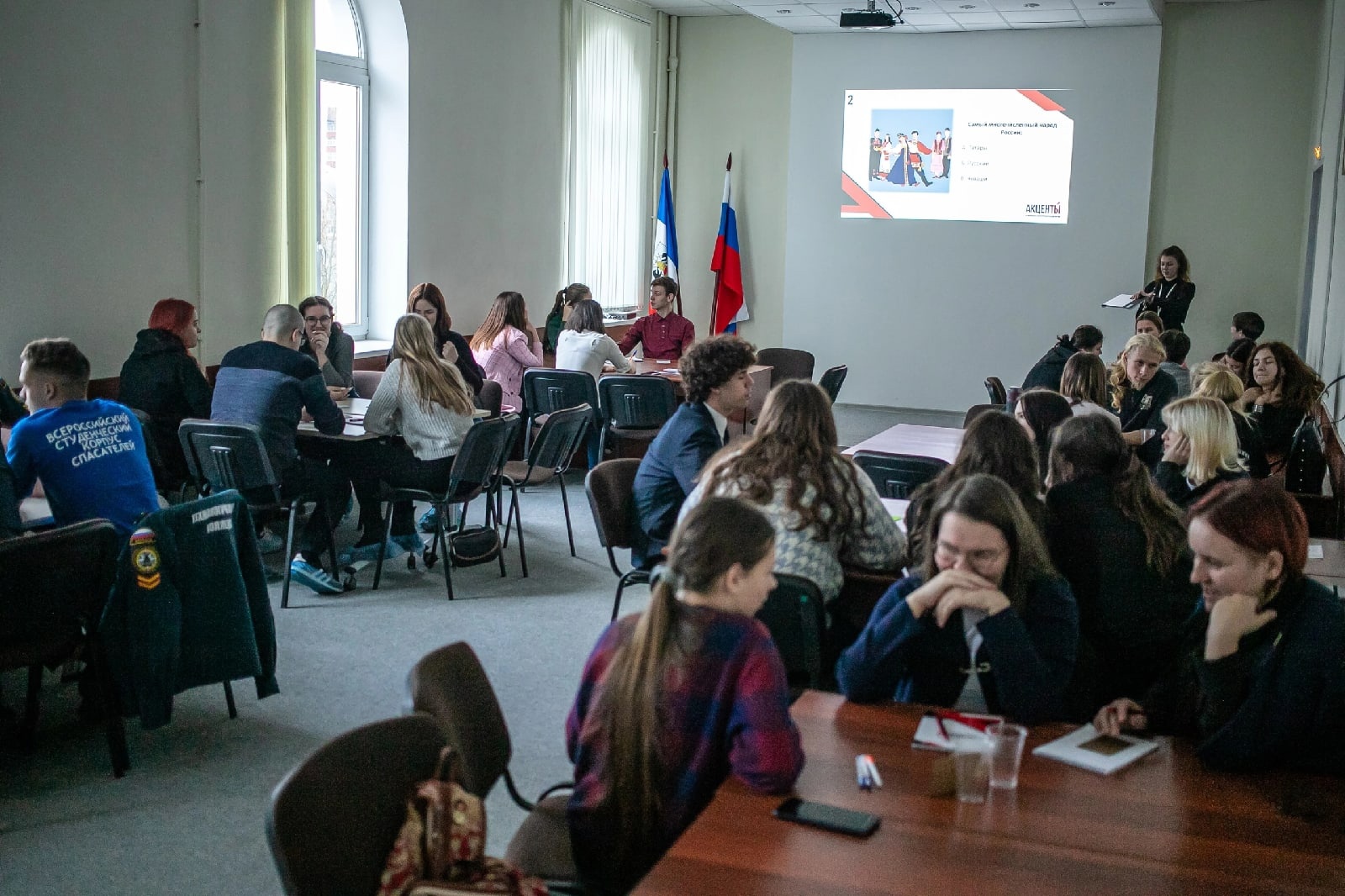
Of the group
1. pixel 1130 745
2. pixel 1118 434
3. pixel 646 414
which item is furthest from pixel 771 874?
pixel 646 414

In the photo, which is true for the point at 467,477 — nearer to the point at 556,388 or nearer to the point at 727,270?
the point at 556,388

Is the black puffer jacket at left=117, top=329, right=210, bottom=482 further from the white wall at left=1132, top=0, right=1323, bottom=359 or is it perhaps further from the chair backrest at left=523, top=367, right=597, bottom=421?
the white wall at left=1132, top=0, right=1323, bottom=359

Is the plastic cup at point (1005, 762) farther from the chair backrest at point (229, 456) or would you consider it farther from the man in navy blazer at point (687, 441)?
the chair backrest at point (229, 456)

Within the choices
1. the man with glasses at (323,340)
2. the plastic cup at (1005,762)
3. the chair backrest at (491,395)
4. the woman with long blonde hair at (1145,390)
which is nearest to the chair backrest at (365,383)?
the man with glasses at (323,340)

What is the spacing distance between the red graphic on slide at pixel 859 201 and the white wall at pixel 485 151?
2.64m

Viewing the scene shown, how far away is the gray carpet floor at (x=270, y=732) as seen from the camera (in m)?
3.04

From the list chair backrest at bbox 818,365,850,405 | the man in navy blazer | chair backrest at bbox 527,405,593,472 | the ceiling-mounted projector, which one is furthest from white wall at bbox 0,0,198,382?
the ceiling-mounted projector

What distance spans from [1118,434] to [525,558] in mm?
3403

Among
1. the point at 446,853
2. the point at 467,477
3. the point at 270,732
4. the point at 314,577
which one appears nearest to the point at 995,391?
the point at 467,477

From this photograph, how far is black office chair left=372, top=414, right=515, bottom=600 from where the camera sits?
17.2 ft

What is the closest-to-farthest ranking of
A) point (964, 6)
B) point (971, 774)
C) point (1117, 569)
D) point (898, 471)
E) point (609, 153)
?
1. point (971, 774)
2. point (1117, 569)
3. point (898, 471)
4. point (964, 6)
5. point (609, 153)

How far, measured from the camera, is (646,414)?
7.05 m

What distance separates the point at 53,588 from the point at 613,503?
5.70ft

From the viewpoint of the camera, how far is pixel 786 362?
8.27 meters
